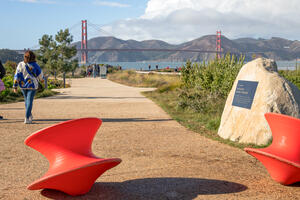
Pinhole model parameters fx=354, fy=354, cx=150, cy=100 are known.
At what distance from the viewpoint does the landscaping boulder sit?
5.79 meters

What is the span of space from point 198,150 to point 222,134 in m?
1.19

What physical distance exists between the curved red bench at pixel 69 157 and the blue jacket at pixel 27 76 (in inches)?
175

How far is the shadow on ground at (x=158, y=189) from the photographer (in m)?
3.62

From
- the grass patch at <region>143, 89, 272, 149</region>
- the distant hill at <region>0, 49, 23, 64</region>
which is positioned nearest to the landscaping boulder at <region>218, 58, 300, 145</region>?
the grass patch at <region>143, 89, 272, 149</region>

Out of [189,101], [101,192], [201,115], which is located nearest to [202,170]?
[101,192]

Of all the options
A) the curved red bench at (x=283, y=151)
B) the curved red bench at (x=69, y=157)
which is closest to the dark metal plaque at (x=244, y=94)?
the curved red bench at (x=283, y=151)

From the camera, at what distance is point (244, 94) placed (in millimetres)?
6168

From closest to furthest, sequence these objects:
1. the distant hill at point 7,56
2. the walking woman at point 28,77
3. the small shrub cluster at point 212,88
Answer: the walking woman at point 28,77, the small shrub cluster at point 212,88, the distant hill at point 7,56

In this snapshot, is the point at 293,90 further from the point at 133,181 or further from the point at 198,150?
the point at 133,181

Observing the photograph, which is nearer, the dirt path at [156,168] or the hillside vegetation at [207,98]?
the dirt path at [156,168]

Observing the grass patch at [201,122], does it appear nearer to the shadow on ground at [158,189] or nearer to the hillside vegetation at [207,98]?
the hillside vegetation at [207,98]

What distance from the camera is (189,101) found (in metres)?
11.0

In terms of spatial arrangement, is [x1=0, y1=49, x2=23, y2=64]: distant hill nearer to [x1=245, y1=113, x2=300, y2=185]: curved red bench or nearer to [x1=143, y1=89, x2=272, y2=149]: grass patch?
[x1=143, y1=89, x2=272, y2=149]: grass patch

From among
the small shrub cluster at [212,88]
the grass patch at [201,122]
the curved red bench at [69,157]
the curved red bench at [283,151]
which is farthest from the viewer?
the small shrub cluster at [212,88]
